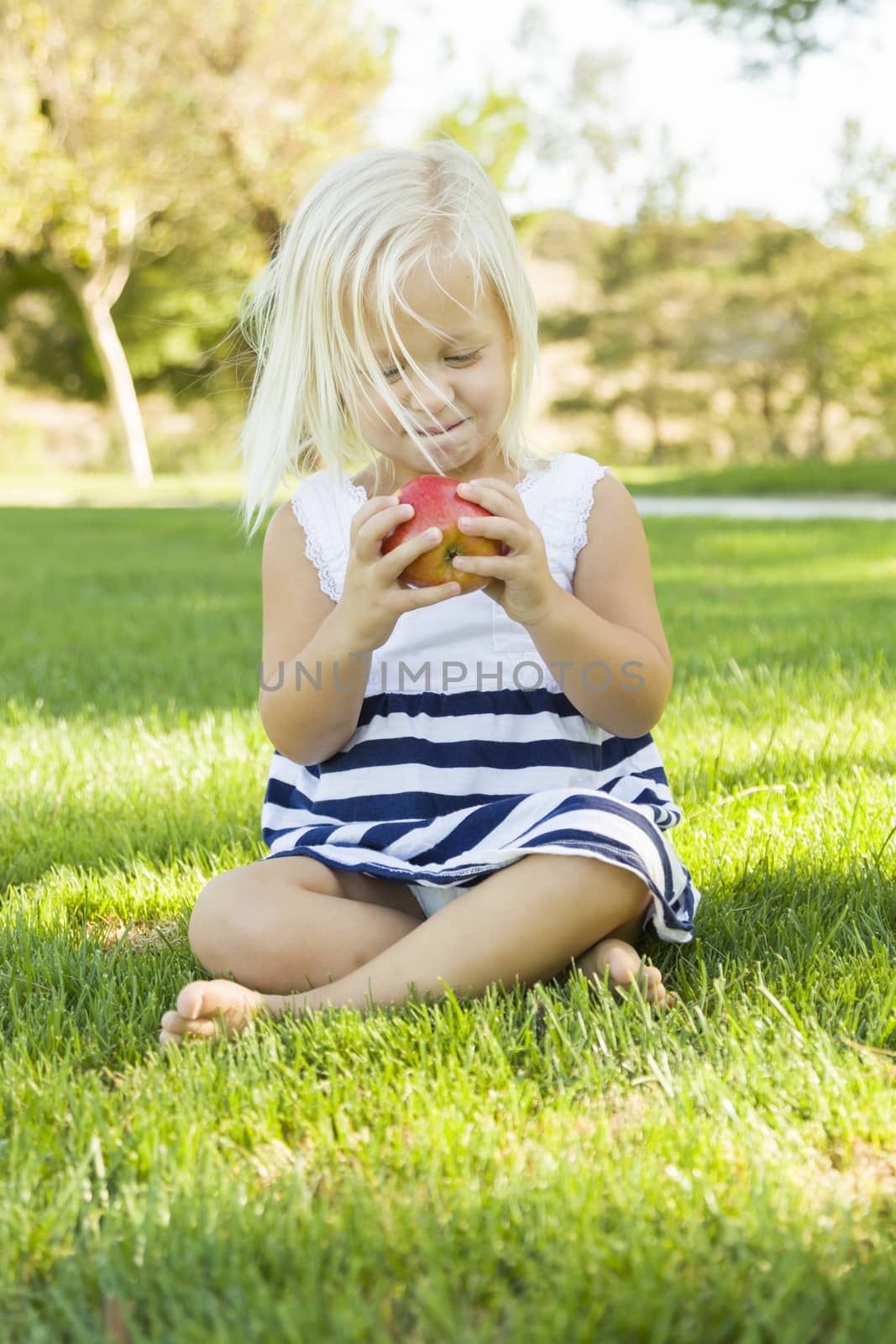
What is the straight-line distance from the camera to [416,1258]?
112cm

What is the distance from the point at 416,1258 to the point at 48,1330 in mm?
318

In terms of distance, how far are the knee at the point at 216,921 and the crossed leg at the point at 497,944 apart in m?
0.12

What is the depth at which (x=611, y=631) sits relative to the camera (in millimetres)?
1902

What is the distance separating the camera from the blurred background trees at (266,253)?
1944cm

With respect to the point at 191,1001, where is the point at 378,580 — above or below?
above

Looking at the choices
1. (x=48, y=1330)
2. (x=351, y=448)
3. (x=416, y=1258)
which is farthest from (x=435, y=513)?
(x=48, y=1330)

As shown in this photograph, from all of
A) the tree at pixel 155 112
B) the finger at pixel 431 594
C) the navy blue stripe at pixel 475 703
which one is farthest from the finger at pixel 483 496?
the tree at pixel 155 112

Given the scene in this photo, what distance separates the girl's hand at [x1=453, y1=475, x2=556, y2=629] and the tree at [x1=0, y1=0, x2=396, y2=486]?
19312mm

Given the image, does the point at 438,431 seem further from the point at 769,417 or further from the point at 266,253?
the point at 769,417

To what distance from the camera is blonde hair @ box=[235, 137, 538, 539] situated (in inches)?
76.4

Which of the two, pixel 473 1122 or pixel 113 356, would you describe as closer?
pixel 473 1122

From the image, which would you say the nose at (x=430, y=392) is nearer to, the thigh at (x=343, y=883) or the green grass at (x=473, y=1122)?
the thigh at (x=343, y=883)

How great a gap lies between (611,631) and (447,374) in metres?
0.46

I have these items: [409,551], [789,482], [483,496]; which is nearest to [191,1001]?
[409,551]
